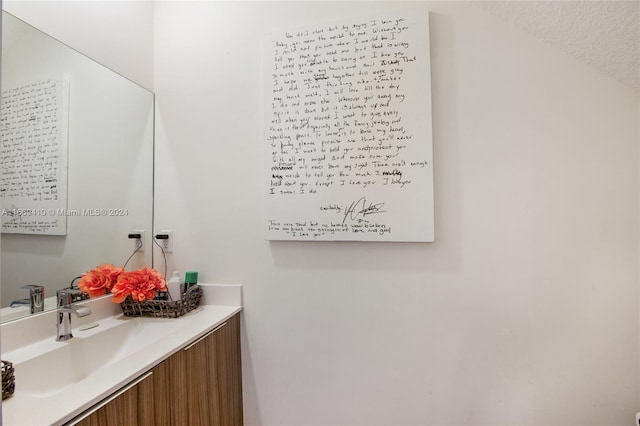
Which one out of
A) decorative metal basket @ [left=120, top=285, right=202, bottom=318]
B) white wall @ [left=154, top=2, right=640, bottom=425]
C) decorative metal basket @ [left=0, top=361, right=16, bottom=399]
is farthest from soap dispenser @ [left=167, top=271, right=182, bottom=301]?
decorative metal basket @ [left=0, top=361, right=16, bottom=399]

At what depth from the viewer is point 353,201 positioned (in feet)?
5.03

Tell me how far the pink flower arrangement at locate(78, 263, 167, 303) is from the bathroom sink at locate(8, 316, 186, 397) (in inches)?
5.0

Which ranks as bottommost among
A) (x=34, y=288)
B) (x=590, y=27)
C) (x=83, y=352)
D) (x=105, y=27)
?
(x=83, y=352)

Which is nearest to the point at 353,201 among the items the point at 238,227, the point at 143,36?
the point at 238,227

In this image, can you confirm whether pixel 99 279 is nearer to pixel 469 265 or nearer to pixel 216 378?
pixel 216 378

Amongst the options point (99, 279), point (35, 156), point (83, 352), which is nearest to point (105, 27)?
point (35, 156)

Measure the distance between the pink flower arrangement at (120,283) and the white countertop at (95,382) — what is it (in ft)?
0.49

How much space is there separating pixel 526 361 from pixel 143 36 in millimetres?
2376

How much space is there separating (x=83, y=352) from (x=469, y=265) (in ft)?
5.21

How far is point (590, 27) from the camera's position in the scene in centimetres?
129

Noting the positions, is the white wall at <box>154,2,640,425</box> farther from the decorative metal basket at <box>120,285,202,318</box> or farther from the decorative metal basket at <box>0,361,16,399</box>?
the decorative metal basket at <box>0,361,16,399</box>

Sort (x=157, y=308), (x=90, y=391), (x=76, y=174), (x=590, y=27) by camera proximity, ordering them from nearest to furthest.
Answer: (x=90, y=391) → (x=590, y=27) → (x=76, y=174) → (x=157, y=308)

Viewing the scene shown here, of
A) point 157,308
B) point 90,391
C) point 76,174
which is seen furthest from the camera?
point 157,308

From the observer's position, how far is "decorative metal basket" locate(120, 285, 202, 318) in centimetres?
158
